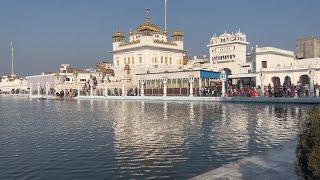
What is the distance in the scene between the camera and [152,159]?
1321 cm

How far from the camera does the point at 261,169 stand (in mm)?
10023

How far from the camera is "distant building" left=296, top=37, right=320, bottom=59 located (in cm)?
8081

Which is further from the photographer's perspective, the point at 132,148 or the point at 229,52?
the point at 229,52

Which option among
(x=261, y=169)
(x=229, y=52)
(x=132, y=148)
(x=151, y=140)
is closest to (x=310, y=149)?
(x=261, y=169)

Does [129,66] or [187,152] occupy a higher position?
[129,66]

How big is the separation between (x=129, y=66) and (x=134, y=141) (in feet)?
228

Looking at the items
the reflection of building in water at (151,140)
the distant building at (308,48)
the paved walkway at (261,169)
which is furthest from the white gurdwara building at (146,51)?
the paved walkway at (261,169)

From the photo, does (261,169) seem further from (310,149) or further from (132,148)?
(132,148)

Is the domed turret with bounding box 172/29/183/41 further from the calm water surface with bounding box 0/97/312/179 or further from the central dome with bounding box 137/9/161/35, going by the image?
the calm water surface with bounding box 0/97/312/179

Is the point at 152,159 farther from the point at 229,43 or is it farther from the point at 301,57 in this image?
the point at 301,57

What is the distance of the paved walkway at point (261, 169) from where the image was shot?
30.3 ft

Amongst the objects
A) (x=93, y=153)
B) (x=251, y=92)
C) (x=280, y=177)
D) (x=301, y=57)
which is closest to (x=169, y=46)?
(x=301, y=57)

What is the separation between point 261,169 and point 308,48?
257 ft

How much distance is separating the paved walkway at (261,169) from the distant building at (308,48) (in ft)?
243
